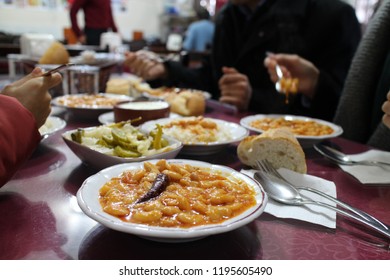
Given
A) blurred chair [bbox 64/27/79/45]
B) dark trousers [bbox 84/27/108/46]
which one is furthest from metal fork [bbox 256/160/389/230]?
blurred chair [bbox 64/27/79/45]

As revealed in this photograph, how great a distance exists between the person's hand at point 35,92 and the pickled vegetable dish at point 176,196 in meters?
0.36

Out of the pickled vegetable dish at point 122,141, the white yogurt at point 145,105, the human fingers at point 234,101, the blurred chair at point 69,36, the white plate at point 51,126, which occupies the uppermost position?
the pickled vegetable dish at point 122,141

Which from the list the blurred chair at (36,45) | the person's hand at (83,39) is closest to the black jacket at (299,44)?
the blurred chair at (36,45)

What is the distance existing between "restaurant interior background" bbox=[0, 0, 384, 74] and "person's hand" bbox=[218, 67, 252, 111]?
5523mm

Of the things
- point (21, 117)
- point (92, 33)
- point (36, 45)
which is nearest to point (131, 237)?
point (21, 117)

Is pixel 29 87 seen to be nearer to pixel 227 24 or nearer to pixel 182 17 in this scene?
pixel 227 24

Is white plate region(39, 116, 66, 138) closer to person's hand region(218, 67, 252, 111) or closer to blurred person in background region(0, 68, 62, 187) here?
blurred person in background region(0, 68, 62, 187)

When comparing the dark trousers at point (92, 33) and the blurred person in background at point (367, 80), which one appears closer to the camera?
the blurred person in background at point (367, 80)

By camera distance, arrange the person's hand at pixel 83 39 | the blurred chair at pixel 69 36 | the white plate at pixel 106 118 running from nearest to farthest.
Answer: the white plate at pixel 106 118
the person's hand at pixel 83 39
the blurred chair at pixel 69 36

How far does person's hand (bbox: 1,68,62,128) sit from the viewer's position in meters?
1.07

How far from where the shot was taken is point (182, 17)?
Result: 11273 millimetres

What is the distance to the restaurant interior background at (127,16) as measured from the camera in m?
8.63

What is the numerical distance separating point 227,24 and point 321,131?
1.81m

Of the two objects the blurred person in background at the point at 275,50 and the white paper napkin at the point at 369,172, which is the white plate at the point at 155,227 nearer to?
the white paper napkin at the point at 369,172
